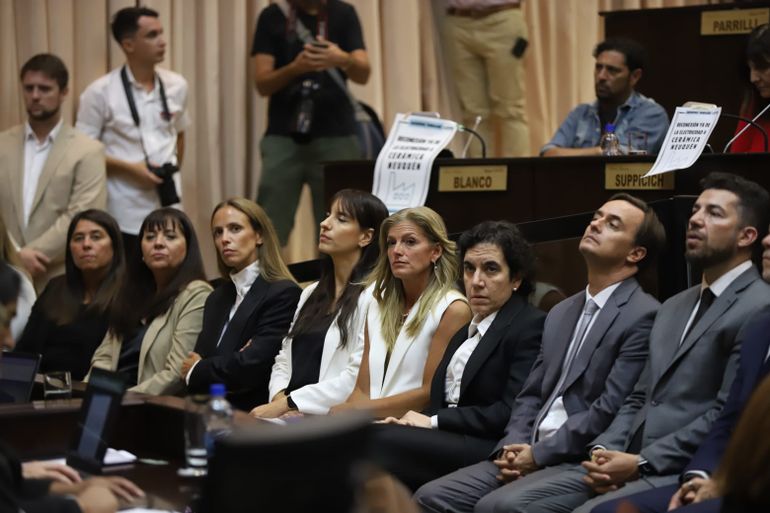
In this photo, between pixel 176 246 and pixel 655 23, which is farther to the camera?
pixel 655 23

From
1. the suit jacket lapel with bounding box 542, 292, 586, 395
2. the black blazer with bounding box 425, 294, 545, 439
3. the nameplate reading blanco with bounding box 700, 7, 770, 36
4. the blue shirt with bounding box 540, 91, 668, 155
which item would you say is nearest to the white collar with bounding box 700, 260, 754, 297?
the suit jacket lapel with bounding box 542, 292, 586, 395

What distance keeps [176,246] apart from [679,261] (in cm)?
212

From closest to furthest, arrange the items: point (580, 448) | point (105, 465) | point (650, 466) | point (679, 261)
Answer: point (105, 465) < point (650, 466) < point (580, 448) < point (679, 261)

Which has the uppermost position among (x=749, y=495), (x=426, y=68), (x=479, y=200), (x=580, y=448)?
(x=426, y=68)

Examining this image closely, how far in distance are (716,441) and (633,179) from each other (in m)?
1.76

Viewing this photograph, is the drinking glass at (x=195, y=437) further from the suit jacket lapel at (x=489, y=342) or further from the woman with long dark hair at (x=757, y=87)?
the woman with long dark hair at (x=757, y=87)

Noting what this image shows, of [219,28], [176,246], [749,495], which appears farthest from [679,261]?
[219,28]

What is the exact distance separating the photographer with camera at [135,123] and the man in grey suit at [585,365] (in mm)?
3106

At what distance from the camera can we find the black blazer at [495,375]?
4309 millimetres

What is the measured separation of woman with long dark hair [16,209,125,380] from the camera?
5773 millimetres

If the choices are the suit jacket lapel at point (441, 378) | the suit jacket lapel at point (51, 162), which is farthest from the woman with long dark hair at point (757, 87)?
the suit jacket lapel at point (51, 162)

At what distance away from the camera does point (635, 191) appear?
5133 mm

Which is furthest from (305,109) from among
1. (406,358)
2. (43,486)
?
(43,486)

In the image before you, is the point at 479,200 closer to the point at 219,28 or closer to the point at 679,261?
the point at 679,261
